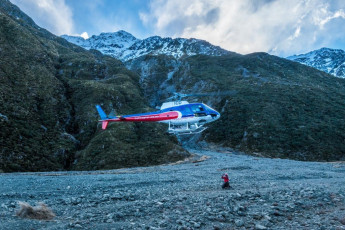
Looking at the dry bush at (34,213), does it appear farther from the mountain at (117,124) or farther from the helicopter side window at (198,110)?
the mountain at (117,124)

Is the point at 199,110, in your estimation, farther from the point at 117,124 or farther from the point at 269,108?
the point at 269,108

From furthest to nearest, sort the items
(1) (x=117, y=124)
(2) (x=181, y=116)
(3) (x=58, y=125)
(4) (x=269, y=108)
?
(4) (x=269, y=108) → (1) (x=117, y=124) → (3) (x=58, y=125) → (2) (x=181, y=116)

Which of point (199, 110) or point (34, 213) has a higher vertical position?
point (199, 110)

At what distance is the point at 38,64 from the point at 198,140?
4987cm

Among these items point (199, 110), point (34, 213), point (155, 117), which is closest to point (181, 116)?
point (199, 110)

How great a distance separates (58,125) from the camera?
143 ft

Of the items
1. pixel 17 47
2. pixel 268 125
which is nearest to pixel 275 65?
pixel 268 125

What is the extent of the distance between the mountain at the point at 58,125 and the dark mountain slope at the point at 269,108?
20595mm

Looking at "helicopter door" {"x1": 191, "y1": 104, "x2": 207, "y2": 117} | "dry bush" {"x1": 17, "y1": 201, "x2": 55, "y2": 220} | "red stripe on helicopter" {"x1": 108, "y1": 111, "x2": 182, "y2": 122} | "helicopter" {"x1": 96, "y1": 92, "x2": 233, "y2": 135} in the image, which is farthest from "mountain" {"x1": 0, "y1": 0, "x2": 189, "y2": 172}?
"dry bush" {"x1": 17, "y1": 201, "x2": 55, "y2": 220}

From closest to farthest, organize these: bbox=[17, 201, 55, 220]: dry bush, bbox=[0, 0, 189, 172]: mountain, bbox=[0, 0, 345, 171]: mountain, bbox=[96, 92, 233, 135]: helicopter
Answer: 1. bbox=[17, 201, 55, 220]: dry bush
2. bbox=[96, 92, 233, 135]: helicopter
3. bbox=[0, 0, 189, 172]: mountain
4. bbox=[0, 0, 345, 171]: mountain

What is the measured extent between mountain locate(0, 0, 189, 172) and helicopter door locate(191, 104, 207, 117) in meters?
14.1

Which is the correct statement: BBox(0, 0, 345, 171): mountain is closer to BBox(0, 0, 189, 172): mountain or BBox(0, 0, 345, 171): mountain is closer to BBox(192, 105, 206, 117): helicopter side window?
BBox(0, 0, 189, 172): mountain

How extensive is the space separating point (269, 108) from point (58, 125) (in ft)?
185

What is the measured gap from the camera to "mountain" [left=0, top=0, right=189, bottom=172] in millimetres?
34156
